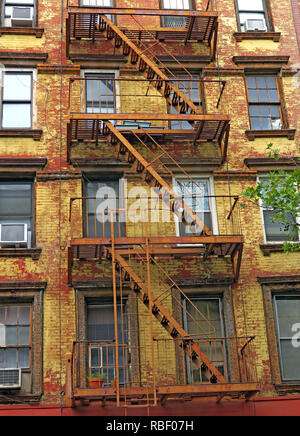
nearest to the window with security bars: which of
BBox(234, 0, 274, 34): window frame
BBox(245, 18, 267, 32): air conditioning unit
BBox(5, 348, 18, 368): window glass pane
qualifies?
BBox(5, 348, 18, 368): window glass pane

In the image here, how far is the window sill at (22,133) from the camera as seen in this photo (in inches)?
705

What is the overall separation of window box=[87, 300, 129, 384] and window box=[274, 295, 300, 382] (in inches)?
141

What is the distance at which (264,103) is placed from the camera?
19234 millimetres

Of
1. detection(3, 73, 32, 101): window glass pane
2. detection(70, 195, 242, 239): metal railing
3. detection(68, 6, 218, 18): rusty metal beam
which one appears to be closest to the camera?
detection(70, 195, 242, 239): metal railing

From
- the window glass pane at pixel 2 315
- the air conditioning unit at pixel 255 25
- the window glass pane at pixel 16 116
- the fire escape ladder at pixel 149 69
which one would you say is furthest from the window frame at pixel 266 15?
the window glass pane at pixel 2 315

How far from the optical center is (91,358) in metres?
16.1

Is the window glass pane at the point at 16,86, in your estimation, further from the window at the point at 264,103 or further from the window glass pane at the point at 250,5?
the window glass pane at the point at 250,5

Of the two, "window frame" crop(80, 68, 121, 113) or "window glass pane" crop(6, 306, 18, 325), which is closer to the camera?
"window glass pane" crop(6, 306, 18, 325)

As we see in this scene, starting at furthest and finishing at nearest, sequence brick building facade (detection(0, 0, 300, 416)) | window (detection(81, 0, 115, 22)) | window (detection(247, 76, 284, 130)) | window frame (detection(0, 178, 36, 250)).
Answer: window (detection(81, 0, 115, 22)), window (detection(247, 76, 284, 130)), window frame (detection(0, 178, 36, 250)), brick building facade (detection(0, 0, 300, 416))

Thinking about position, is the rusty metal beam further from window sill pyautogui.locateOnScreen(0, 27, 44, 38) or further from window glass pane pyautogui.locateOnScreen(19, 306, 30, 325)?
window glass pane pyautogui.locateOnScreen(19, 306, 30, 325)

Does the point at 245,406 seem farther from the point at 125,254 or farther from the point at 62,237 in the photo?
the point at 62,237

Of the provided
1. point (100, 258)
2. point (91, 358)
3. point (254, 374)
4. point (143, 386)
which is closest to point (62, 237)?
point (100, 258)

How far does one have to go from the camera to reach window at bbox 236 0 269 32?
20047 millimetres

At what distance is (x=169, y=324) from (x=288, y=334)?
315cm
